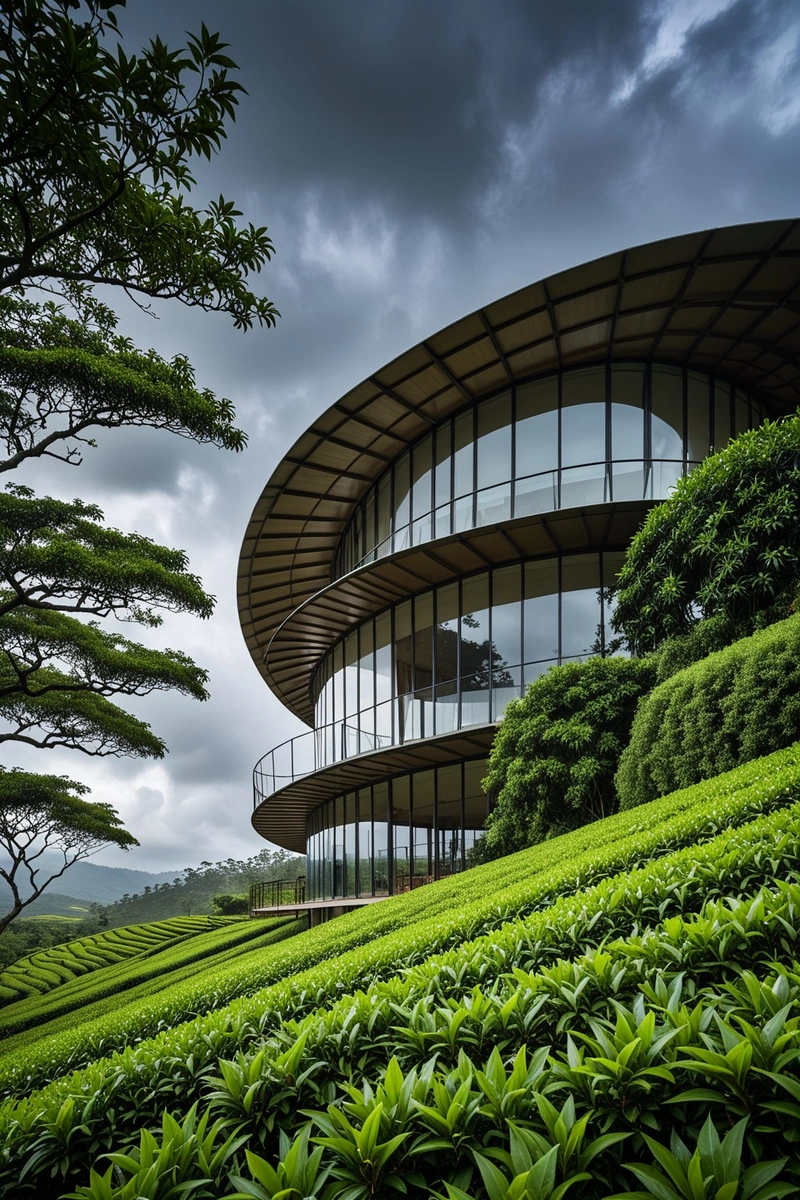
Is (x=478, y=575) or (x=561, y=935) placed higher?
(x=478, y=575)

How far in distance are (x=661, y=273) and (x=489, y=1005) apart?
1635 cm

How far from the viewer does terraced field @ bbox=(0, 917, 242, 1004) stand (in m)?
29.9

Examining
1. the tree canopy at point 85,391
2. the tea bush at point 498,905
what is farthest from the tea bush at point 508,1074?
the tree canopy at point 85,391

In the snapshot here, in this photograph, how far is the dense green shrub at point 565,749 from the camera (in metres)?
12.3

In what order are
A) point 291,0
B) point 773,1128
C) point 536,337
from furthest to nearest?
point 536,337 < point 291,0 < point 773,1128

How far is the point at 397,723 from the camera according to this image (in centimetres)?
2044

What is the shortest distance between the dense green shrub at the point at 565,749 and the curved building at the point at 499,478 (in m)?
3.54

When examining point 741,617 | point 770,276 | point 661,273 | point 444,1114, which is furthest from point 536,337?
point 444,1114

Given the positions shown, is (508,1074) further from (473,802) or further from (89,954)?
(89,954)

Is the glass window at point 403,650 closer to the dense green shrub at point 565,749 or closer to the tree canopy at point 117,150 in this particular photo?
the dense green shrub at point 565,749

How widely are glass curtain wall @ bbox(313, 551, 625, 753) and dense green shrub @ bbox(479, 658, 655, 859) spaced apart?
3.91m

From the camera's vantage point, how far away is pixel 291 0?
10477 millimetres

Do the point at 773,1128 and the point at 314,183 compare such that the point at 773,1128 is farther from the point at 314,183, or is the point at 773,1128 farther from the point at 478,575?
the point at 314,183

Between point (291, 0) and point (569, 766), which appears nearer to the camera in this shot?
point (291, 0)
